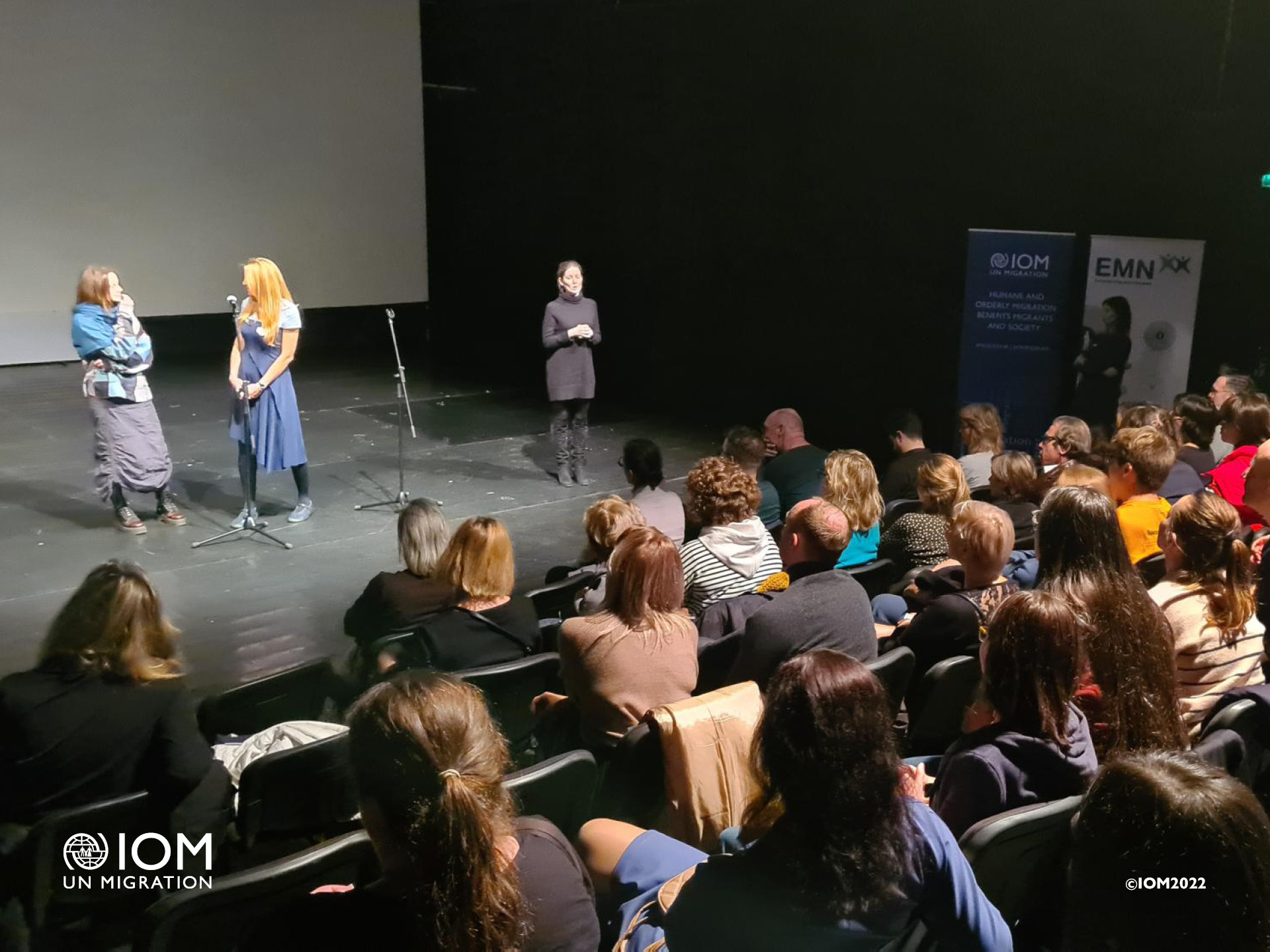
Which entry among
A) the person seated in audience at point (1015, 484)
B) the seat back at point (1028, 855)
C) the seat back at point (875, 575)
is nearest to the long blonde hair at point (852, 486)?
the seat back at point (875, 575)

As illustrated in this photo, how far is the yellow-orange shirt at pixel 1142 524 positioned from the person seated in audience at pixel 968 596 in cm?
84

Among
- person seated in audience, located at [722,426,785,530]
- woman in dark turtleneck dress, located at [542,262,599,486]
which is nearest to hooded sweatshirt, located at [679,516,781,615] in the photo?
person seated in audience, located at [722,426,785,530]

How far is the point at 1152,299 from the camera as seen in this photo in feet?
22.1

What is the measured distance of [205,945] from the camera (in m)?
2.03

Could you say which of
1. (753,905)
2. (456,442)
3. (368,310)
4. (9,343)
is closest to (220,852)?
(753,905)

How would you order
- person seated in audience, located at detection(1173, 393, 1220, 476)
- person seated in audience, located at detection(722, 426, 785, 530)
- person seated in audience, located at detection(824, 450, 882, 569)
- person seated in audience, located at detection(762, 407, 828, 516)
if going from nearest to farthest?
person seated in audience, located at detection(824, 450, 882, 569), person seated in audience, located at detection(722, 426, 785, 530), person seated in audience, located at detection(1173, 393, 1220, 476), person seated in audience, located at detection(762, 407, 828, 516)

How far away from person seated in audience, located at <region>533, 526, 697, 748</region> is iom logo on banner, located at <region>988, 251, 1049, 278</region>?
16.6 ft

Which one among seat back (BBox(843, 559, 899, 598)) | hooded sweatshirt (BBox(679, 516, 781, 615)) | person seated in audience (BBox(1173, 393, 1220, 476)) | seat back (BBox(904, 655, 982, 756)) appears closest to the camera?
seat back (BBox(904, 655, 982, 756))

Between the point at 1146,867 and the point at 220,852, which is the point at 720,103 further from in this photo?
the point at 1146,867

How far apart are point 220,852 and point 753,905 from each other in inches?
58.2

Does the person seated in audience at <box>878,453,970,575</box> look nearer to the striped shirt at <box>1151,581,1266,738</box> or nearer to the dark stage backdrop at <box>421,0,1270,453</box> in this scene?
the striped shirt at <box>1151,581,1266,738</box>

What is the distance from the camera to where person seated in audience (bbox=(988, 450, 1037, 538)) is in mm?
4270

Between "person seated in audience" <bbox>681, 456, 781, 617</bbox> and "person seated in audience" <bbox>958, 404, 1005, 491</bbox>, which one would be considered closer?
"person seated in audience" <bbox>681, 456, 781, 617</bbox>

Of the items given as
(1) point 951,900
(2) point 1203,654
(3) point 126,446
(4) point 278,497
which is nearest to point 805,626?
(2) point 1203,654
